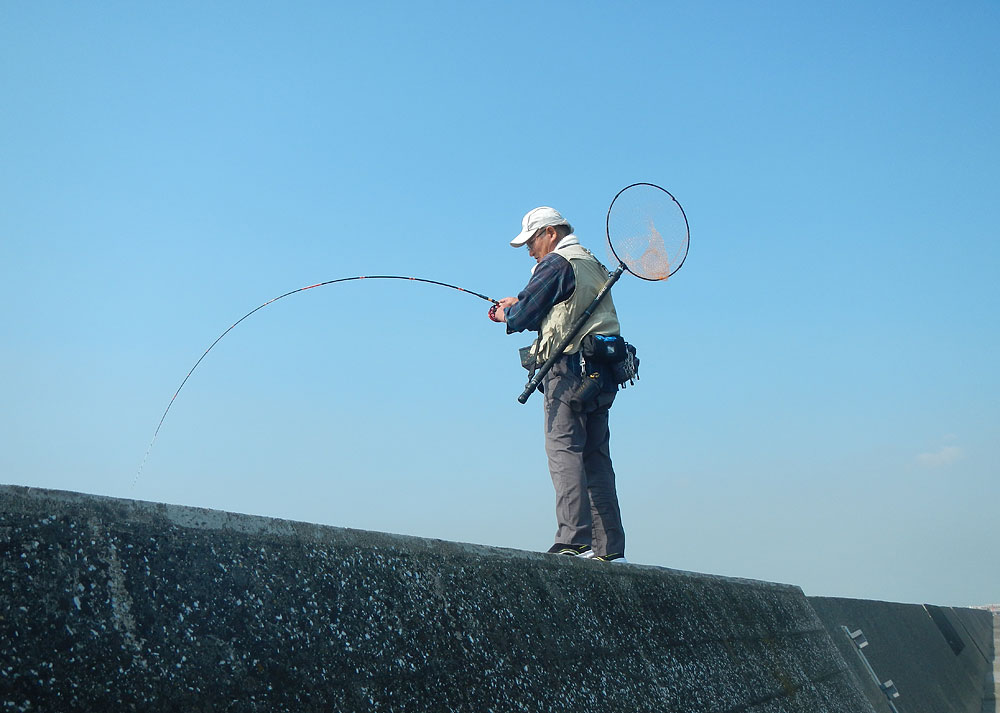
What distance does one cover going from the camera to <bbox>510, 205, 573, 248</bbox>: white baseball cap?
491 cm

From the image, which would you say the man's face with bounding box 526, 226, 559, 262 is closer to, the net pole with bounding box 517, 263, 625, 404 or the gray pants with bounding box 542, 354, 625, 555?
the net pole with bounding box 517, 263, 625, 404

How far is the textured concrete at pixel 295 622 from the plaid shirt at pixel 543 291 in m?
1.82

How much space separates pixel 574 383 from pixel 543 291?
482mm

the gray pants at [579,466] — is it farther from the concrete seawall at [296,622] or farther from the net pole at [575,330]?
the concrete seawall at [296,622]

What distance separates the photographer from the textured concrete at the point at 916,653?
5.46 meters

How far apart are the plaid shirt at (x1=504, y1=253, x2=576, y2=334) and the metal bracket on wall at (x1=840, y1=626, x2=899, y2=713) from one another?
2.73m

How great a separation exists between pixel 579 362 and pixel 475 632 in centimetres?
248

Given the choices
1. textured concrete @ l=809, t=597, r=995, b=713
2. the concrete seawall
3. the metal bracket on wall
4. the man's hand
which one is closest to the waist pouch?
the man's hand

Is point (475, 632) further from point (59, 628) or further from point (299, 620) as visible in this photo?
point (59, 628)

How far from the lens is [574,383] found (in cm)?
456

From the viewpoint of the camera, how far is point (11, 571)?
1.47 metres

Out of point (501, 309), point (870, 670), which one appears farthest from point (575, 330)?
point (870, 670)

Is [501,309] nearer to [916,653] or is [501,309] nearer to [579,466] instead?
[579,466]

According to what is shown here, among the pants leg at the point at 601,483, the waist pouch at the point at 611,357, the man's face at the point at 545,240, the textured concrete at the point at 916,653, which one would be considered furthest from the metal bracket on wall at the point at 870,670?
the man's face at the point at 545,240
